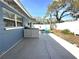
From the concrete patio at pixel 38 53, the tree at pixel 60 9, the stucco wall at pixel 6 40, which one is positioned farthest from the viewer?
the tree at pixel 60 9

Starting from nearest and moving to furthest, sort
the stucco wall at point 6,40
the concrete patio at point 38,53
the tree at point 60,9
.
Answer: the concrete patio at point 38,53
the stucco wall at point 6,40
the tree at point 60,9

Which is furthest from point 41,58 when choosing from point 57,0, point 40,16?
point 40,16

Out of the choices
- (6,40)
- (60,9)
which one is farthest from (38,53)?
(60,9)

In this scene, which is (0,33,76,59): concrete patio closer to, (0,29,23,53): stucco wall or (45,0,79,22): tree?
(0,29,23,53): stucco wall

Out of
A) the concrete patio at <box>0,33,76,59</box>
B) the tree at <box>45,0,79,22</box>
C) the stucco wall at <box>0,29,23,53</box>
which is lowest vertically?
the concrete patio at <box>0,33,76,59</box>

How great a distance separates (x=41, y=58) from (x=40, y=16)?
31.8 meters

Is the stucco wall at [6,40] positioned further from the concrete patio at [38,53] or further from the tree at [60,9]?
the tree at [60,9]

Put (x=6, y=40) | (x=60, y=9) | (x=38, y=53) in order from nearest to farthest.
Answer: (x=38, y=53) → (x=6, y=40) → (x=60, y=9)

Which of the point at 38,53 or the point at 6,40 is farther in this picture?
the point at 6,40

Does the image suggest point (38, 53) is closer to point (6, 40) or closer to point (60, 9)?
point (6, 40)

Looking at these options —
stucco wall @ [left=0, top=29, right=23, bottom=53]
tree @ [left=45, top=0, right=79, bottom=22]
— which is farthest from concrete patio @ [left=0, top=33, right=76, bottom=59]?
tree @ [left=45, top=0, right=79, bottom=22]

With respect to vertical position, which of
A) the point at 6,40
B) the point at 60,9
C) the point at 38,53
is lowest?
the point at 38,53

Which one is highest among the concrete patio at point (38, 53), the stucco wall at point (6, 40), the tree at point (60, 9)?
the tree at point (60, 9)

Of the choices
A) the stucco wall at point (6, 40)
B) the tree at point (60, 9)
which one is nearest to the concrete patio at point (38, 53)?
the stucco wall at point (6, 40)
